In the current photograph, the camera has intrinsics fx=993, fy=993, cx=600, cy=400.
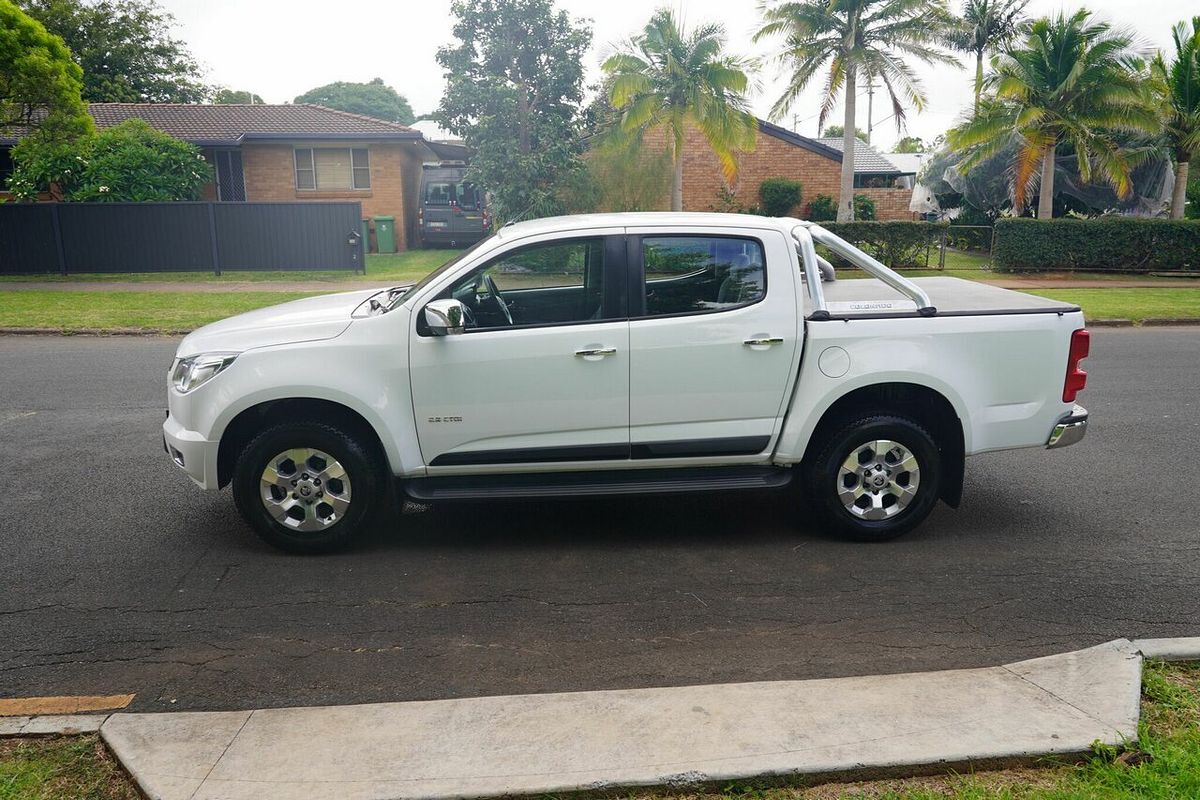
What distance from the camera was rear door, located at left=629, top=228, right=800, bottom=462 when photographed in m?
5.42

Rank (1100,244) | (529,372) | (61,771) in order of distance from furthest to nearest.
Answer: (1100,244) → (529,372) → (61,771)

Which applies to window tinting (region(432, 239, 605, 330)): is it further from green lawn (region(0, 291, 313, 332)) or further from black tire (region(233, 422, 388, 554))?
green lawn (region(0, 291, 313, 332))

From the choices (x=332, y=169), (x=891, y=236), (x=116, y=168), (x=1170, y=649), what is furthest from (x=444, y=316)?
(x=332, y=169)

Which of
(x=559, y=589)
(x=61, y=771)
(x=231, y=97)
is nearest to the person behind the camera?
(x=61, y=771)

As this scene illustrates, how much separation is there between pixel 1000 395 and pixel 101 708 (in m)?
4.74

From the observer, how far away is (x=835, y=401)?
5.58 m

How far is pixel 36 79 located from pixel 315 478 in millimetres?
19442

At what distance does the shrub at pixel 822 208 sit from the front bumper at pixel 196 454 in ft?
88.6

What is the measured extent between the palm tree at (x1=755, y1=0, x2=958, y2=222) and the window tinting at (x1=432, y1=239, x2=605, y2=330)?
22.5 m

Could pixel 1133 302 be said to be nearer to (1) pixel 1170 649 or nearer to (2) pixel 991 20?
(1) pixel 1170 649

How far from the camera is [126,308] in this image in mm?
16438

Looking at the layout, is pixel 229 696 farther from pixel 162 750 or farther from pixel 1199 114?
pixel 1199 114

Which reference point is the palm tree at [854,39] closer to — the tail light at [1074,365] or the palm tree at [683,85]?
the palm tree at [683,85]

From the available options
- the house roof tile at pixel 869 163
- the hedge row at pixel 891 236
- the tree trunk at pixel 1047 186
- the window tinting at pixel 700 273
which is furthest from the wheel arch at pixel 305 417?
the house roof tile at pixel 869 163
